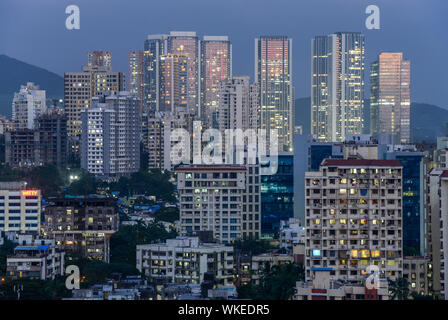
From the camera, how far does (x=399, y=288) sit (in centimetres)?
723

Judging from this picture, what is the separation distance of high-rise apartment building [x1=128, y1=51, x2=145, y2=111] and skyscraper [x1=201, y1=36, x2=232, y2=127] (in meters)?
1.84

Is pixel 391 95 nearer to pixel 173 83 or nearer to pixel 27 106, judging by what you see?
pixel 173 83

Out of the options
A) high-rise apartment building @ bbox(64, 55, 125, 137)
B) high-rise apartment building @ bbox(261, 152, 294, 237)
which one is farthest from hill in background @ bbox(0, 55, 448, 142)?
high-rise apartment building @ bbox(261, 152, 294, 237)

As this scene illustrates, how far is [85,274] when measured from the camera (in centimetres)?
837

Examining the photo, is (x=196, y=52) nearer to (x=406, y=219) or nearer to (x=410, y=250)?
(x=406, y=219)

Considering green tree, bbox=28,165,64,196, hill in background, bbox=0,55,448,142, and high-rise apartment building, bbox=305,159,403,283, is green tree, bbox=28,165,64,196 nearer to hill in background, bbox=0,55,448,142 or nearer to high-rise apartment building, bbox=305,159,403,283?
hill in background, bbox=0,55,448,142

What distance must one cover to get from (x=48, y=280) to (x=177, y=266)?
4.57 feet

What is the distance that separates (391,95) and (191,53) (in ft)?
19.0

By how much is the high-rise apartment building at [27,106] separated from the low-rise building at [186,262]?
545 inches

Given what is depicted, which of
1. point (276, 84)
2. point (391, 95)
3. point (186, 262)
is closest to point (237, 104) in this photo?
point (276, 84)

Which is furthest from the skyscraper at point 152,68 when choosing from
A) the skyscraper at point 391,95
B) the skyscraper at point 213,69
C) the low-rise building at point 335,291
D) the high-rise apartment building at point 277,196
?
the low-rise building at point 335,291

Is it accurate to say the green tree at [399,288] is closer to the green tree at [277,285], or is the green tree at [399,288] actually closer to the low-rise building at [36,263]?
the green tree at [277,285]

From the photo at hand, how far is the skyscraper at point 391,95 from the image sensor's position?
17.0 m

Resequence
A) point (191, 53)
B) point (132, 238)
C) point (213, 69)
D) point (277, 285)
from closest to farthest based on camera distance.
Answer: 1. point (277, 285)
2. point (132, 238)
3. point (213, 69)
4. point (191, 53)
